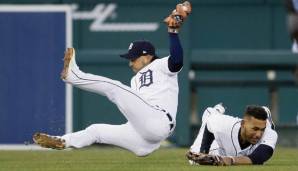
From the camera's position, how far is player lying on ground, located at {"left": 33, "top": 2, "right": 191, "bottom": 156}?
992 cm

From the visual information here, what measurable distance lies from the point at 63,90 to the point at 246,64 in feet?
8.16

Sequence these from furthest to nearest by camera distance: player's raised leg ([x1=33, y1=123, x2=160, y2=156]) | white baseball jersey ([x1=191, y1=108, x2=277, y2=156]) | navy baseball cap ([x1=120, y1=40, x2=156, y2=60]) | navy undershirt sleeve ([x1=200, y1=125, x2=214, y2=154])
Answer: navy baseball cap ([x1=120, y1=40, x2=156, y2=60]) < navy undershirt sleeve ([x1=200, y1=125, x2=214, y2=154]) < player's raised leg ([x1=33, y1=123, x2=160, y2=156]) < white baseball jersey ([x1=191, y1=108, x2=277, y2=156])

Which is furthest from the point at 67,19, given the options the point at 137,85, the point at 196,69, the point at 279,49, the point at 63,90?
the point at 137,85

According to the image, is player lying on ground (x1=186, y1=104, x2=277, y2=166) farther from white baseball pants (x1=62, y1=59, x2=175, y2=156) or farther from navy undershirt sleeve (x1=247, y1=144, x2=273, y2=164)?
white baseball pants (x1=62, y1=59, x2=175, y2=156)

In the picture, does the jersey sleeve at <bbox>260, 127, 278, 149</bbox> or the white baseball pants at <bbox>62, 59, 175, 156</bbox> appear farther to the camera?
the jersey sleeve at <bbox>260, 127, 278, 149</bbox>

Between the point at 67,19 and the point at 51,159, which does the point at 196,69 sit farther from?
the point at 51,159

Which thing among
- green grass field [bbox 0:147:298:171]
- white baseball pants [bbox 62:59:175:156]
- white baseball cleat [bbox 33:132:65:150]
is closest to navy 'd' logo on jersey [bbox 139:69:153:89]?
white baseball pants [bbox 62:59:175:156]

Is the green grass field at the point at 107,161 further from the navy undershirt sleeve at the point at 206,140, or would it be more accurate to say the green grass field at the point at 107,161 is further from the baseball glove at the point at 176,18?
the baseball glove at the point at 176,18

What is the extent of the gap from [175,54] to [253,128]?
0.89 metres

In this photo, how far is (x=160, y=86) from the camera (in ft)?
33.9

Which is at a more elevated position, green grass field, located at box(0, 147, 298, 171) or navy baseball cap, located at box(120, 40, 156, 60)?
navy baseball cap, located at box(120, 40, 156, 60)

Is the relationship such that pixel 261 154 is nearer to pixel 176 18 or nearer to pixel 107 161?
pixel 176 18

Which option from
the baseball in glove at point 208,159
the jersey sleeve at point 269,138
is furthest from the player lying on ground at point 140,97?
the jersey sleeve at point 269,138

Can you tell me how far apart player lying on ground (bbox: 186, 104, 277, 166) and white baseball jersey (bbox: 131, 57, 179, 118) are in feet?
1.18
